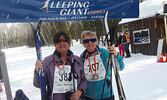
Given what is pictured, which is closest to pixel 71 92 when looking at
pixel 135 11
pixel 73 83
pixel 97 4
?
pixel 73 83

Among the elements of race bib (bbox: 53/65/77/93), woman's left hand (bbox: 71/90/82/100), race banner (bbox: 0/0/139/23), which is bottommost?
woman's left hand (bbox: 71/90/82/100)

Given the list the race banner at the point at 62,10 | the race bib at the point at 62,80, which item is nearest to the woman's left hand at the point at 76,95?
the race bib at the point at 62,80

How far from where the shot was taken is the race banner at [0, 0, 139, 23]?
2.60 metres

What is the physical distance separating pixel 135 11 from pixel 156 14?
565 centimetres

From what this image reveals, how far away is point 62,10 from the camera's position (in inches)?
113

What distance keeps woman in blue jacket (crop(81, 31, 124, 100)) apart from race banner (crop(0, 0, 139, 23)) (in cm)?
100

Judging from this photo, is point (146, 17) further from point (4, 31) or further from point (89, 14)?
point (4, 31)

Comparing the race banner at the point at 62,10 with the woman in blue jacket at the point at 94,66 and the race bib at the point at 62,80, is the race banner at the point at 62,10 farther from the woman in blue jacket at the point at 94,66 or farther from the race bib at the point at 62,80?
the race bib at the point at 62,80

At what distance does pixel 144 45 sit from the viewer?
32.2 feet

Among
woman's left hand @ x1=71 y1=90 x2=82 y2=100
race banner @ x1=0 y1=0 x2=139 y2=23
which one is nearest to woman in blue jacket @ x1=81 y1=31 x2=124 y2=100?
woman's left hand @ x1=71 y1=90 x2=82 y2=100

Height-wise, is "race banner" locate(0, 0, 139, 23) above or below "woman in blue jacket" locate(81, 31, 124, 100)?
above

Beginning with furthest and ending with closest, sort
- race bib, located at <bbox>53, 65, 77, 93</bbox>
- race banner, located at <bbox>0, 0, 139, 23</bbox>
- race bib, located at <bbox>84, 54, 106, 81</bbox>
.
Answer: race banner, located at <bbox>0, 0, 139, 23</bbox>, race bib, located at <bbox>84, 54, 106, 81</bbox>, race bib, located at <bbox>53, 65, 77, 93</bbox>

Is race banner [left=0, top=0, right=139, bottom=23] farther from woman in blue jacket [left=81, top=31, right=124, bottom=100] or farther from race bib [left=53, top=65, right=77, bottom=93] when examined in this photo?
race bib [left=53, top=65, right=77, bottom=93]

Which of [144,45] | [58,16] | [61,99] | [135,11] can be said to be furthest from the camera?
[144,45]
